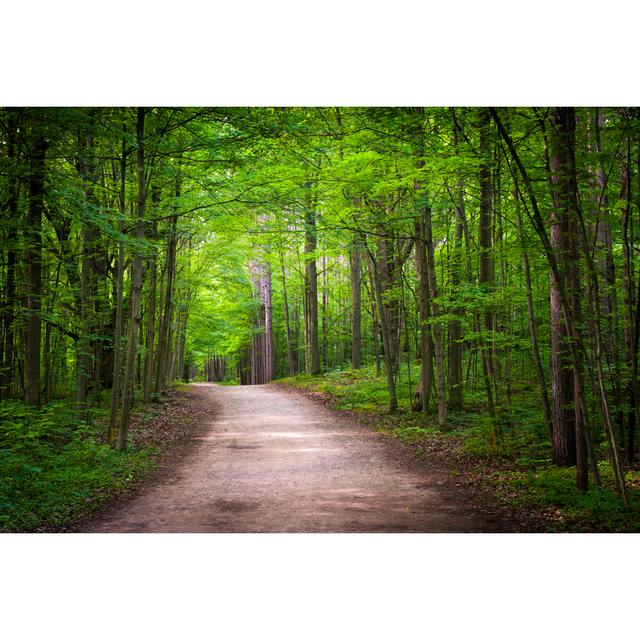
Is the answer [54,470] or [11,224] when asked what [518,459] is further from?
[11,224]

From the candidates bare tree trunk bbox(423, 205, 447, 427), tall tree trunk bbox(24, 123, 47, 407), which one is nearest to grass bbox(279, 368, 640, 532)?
bare tree trunk bbox(423, 205, 447, 427)

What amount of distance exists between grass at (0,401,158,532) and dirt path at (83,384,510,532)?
0.31 metres

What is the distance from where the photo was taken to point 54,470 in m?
4.96

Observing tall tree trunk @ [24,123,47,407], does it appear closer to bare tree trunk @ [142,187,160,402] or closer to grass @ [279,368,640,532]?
bare tree trunk @ [142,187,160,402]

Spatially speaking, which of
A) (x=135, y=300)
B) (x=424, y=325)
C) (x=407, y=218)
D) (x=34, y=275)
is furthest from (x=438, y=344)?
(x=34, y=275)

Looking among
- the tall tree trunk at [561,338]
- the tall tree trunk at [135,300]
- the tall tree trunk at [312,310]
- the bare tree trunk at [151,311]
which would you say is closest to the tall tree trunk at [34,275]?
the tall tree trunk at [135,300]

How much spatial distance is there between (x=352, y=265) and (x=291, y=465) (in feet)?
34.1

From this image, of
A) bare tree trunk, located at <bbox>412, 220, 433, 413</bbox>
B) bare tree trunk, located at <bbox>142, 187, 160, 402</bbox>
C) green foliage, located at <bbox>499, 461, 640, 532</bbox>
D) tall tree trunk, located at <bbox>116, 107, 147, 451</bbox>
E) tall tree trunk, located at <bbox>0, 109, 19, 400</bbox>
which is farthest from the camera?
bare tree trunk, located at <bbox>142, 187, 160, 402</bbox>

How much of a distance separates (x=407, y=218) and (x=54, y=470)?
571 cm

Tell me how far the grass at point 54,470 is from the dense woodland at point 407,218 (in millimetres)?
282

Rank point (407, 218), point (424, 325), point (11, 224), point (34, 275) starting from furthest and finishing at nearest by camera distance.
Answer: point (424, 325)
point (407, 218)
point (34, 275)
point (11, 224)

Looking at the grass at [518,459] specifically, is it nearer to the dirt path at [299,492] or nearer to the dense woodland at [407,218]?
the dense woodland at [407,218]

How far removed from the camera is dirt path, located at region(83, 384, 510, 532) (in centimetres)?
405
